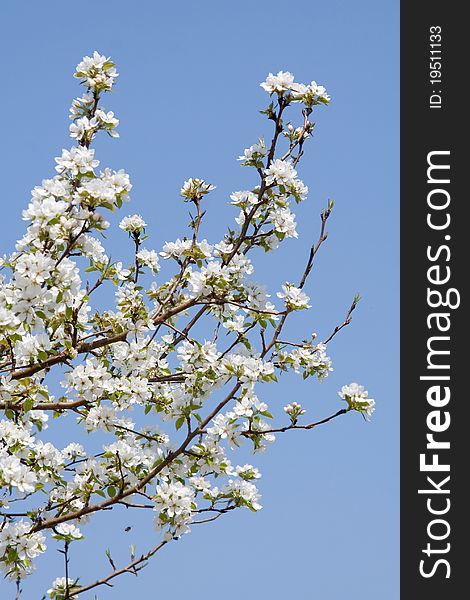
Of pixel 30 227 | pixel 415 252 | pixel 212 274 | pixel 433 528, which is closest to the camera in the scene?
pixel 30 227

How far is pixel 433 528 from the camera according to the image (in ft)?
26.0

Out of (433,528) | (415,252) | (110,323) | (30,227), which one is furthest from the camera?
(415,252)

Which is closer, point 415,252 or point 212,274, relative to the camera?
point 212,274

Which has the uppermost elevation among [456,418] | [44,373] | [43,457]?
[456,418]

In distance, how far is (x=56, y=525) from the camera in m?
5.84

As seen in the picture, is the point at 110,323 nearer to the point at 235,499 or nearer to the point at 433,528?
the point at 235,499

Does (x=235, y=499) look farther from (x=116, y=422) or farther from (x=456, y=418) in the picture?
(x=456, y=418)

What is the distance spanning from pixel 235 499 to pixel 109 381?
1.03 meters

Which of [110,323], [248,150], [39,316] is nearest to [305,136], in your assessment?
[248,150]

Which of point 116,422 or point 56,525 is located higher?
point 116,422

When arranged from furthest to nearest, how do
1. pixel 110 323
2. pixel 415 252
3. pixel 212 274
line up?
1. pixel 415 252
2. pixel 110 323
3. pixel 212 274

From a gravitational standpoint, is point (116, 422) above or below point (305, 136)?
below

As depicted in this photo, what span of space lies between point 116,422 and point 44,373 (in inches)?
25.6

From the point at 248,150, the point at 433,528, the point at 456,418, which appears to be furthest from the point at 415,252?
the point at 248,150
